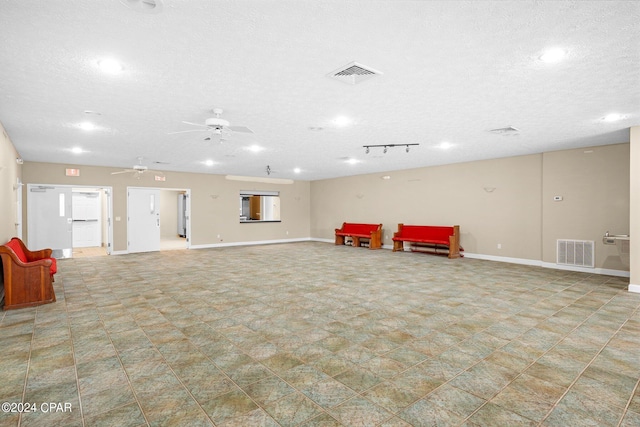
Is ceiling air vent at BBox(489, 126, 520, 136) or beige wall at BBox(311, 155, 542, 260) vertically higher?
ceiling air vent at BBox(489, 126, 520, 136)

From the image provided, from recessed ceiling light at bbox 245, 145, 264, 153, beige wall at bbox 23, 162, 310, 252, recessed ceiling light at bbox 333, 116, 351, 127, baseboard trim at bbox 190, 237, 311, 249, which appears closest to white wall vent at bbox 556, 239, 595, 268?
recessed ceiling light at bbox 333, 116, 351, 127

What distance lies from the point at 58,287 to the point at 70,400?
13.9 feet

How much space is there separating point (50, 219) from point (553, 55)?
11.0 m

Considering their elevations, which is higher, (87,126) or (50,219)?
(87,126)

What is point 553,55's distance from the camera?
2.74m

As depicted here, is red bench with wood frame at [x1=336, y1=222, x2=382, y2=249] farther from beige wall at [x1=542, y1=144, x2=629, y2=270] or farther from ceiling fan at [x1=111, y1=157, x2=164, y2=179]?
ceiling fan at [x1=111, y1=157, x2=164, y2=179]

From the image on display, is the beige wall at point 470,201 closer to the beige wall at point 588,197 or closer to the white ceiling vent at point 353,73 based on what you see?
the beige wall at point 588,197

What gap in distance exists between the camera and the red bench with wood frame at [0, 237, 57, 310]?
13.8 ft

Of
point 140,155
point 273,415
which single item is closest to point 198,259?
point 140,155

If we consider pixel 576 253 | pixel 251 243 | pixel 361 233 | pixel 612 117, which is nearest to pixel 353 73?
pixel 612 117

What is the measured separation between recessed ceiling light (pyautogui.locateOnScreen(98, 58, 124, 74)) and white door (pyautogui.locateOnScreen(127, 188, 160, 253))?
25.5 ft

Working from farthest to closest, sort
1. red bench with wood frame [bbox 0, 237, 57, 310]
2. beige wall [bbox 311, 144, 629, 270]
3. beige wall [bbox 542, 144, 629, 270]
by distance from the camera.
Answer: beige wall [bbox 311, 144, 629, 270], beige wall [bbox 542, 144, 629, 270], red bench with wood frame [bbox 0, 237, 57, 310]

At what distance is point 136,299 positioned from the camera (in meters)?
4.62

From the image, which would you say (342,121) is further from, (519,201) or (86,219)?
(86,219)
